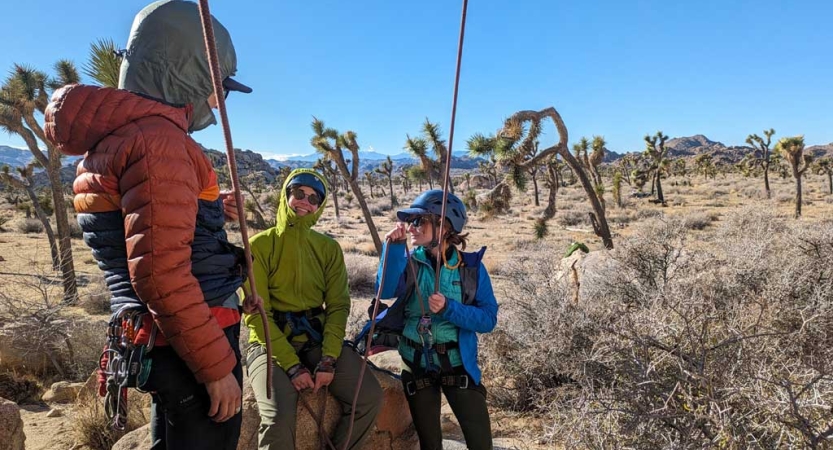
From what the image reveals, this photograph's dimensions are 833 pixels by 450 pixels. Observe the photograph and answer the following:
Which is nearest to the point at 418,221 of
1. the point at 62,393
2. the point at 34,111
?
the point at 62,393

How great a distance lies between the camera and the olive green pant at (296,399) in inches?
81.4

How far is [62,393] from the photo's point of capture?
4652 millimetres

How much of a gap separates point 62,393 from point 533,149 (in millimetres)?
8427

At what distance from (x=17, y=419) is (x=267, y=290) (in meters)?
2.15

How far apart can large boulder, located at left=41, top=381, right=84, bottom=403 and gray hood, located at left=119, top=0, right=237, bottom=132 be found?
188 inches

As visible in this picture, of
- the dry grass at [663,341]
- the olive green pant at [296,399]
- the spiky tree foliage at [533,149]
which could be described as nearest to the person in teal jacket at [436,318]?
the olive green pant at [296,399]

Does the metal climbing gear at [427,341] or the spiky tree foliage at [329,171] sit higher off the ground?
the spiky tree foliage at [329,171]

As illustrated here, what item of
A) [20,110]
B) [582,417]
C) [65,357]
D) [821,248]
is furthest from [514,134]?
[20,110]

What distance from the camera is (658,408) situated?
6.15 feet

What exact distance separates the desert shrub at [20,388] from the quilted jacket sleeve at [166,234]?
5.13 metres

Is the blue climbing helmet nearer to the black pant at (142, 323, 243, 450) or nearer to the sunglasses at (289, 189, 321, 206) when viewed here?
the sunglasses at (289, 189, 321, 206)

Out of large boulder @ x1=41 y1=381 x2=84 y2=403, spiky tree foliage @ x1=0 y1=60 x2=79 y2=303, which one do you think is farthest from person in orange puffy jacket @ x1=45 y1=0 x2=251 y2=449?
spiky tree foliage @ x1=0 y1=60 x2=79 y2=303

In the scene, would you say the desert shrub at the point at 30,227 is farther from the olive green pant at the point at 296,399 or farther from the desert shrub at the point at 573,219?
the desert shrub at the point at 573,219

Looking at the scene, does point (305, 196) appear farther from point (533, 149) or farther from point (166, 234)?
point (533, 149)
